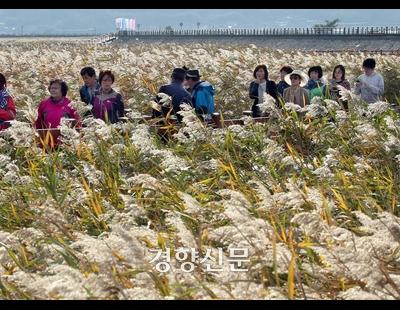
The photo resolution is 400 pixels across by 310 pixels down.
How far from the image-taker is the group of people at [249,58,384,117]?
32.3 ft

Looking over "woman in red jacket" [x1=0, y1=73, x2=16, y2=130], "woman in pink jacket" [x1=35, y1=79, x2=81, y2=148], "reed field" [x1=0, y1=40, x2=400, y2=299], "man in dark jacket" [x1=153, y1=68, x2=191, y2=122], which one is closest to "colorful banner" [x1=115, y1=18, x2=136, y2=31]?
"woman in red jacket" [x1=0, y1=73, x2=16, y2=130]

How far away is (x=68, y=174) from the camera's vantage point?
21.3 ft

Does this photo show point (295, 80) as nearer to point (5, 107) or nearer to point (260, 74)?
point (260, 74)

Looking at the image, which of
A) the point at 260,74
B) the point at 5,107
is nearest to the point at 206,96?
the point at 260,74

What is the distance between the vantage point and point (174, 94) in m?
8.80

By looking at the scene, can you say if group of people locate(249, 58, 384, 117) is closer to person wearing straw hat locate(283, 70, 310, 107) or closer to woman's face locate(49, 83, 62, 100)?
person wearing straw hat locate(283, 70, 310, 107)

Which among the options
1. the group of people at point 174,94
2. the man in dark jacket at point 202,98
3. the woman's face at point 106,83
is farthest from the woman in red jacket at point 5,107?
the man in dark jacket at point 202,98

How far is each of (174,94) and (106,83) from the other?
2.69 ft

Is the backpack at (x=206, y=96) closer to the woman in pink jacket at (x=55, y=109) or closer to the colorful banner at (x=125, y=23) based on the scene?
the woman in pink jacket at (x=55, y=109)

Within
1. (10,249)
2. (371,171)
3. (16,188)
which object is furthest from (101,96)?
(10,249)

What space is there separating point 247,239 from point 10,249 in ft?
5.22

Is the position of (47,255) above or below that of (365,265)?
below

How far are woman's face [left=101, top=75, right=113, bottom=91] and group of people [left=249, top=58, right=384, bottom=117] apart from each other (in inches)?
80.5

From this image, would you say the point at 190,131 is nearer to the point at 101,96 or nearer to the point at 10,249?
the point at 101,96
